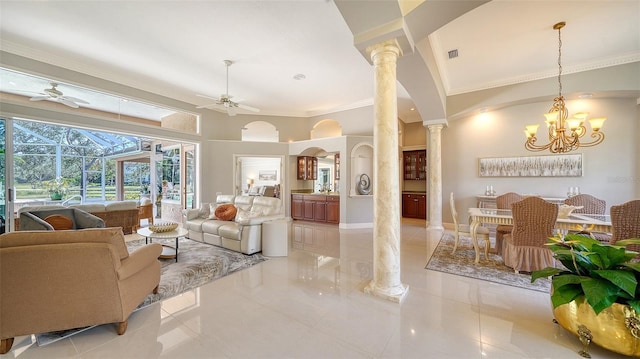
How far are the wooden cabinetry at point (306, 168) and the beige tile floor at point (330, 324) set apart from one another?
4.82m

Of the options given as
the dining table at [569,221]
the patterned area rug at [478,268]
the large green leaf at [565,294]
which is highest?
the dining table at [569,221]

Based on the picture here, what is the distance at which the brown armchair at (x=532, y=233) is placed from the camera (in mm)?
3008

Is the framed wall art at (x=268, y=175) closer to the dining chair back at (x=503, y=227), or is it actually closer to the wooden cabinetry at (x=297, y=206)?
the wooden cabinetry at (x=297, y=206)

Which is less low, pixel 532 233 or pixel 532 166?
pixel 532 166

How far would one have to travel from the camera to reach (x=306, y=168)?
7824mm

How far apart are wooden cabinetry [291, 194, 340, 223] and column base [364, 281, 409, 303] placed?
4129 mm

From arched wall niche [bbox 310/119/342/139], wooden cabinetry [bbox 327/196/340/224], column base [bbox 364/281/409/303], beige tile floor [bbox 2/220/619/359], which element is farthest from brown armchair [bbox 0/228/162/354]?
arched wall niche [bbox 310/119/342/139]

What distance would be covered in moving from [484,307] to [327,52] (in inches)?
164

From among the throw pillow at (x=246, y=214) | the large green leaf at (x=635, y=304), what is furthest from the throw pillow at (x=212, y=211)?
the large green leaf at (x=635, y=304)

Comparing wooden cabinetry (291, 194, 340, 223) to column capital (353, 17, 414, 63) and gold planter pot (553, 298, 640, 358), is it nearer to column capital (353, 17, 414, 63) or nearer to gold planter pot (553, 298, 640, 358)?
column capital (353, 17, 414, 63)

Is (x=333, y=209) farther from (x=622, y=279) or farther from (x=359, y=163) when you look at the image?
(x=622, y=279)

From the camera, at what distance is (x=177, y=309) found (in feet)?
7.86

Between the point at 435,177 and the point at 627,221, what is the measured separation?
147 inches

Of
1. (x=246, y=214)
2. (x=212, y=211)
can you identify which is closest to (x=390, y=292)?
(x=246, y=214)
